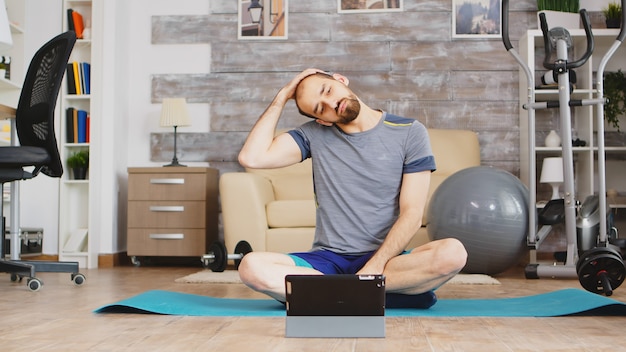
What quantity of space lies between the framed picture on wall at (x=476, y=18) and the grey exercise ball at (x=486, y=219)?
61.7 inches

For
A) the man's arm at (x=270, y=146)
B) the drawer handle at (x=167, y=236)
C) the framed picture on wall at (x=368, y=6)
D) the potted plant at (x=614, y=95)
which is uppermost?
the framed picture on wall at (x=368, y=6)

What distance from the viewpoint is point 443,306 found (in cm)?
256

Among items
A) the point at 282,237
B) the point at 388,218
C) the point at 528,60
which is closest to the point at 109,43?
the point at 282,237

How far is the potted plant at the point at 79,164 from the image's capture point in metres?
5.03

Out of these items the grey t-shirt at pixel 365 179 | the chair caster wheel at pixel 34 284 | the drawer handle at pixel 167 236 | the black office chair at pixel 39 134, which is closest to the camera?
the grey t-shirt at pixel 365 179

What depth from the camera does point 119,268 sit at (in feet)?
16.0

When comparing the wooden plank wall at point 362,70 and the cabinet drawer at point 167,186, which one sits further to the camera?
the wooden plank wall at point 362,70

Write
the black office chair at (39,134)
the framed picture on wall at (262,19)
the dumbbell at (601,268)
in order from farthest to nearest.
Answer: the framed picture on wall at (262,19) → the black office chair at (39,134) → the dumbbell at (601,268)

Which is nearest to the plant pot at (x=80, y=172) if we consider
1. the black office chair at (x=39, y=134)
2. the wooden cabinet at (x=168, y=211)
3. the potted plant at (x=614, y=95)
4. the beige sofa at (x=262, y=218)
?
the wooden cabinet at (x=168, y=211)

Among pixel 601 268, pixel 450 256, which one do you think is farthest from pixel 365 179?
pixel 601 268

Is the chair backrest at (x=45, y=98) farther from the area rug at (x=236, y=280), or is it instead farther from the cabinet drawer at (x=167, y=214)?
the cabinet drawer at (x=167, y=214)

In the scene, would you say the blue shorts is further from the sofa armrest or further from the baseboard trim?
the baseboard trim

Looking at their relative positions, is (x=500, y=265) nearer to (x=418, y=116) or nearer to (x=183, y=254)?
(x=418, y=116)

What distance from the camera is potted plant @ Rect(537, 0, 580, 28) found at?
506cm
